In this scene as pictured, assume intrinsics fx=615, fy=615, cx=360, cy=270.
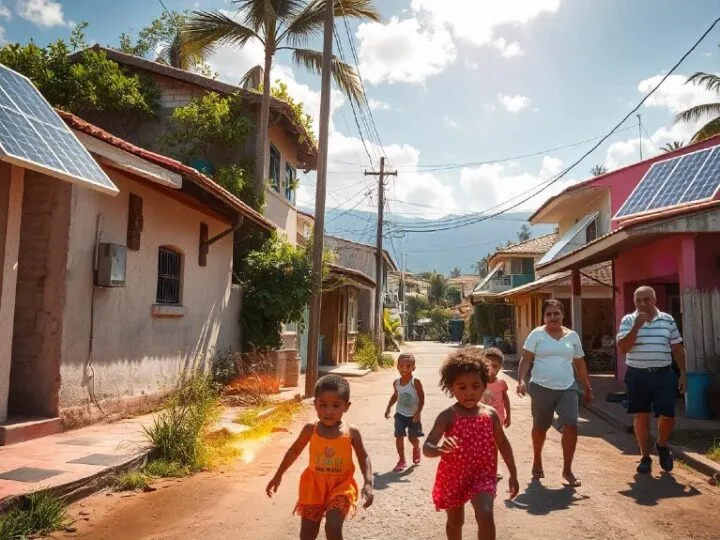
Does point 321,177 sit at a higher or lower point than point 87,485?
higher

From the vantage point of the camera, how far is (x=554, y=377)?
5848 millimetres

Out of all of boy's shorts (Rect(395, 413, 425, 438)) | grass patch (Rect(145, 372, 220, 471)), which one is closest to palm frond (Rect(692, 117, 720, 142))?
boy's shorts (Rect(395, 413, 425, 438))

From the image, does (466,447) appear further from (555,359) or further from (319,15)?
(319,15)

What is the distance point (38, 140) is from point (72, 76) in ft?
32.2

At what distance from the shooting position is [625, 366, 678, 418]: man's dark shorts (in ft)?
20.5

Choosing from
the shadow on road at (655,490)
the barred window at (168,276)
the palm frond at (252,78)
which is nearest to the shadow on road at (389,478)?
the shadow on road at (655,490)

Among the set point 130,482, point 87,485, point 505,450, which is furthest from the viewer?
point 130,482

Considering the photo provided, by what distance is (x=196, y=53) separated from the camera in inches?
612

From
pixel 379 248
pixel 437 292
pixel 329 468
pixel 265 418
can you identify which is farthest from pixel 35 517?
pixel 437 292

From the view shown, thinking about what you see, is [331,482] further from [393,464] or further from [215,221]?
[215,221]

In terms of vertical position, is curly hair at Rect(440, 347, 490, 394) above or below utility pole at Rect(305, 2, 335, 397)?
below

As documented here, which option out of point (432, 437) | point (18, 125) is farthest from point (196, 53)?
point (432, 437)

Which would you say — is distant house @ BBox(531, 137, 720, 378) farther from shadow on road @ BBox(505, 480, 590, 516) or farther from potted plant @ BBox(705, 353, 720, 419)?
shadow on road @ BBox(505, 480, 590, 516)

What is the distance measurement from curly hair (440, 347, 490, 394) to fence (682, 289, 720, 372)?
7319 mm
